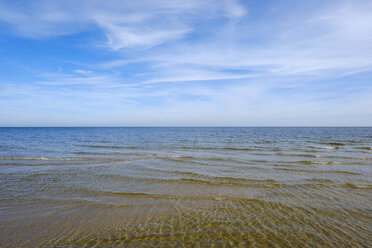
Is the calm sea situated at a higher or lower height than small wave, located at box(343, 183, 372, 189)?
higher

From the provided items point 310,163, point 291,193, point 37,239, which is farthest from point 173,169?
point 310,163

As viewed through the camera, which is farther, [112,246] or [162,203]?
[162,203]

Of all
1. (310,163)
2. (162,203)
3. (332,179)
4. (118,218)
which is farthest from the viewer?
(310,163)

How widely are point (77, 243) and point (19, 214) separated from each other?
132 inches

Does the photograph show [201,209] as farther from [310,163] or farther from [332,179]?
[310,163]

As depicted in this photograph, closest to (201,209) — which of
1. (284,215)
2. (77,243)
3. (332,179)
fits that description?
(284,215)

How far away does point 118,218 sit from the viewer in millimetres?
6645

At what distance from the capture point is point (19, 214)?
6898 mm

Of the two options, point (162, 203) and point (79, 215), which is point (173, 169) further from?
point (79, 215)

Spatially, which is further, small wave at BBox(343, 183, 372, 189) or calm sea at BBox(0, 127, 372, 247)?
small wave at BBox(343, 183, 372, 189)

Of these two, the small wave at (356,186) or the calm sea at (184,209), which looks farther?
the small wave at (356,186)

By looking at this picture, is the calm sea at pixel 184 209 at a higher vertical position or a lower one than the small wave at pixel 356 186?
higher

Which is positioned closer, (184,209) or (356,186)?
(184,209)

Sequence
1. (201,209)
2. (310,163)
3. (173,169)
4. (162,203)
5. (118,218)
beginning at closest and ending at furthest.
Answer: (118,218)
(201,209)
(162,203)
(173,169)
(310,163)
